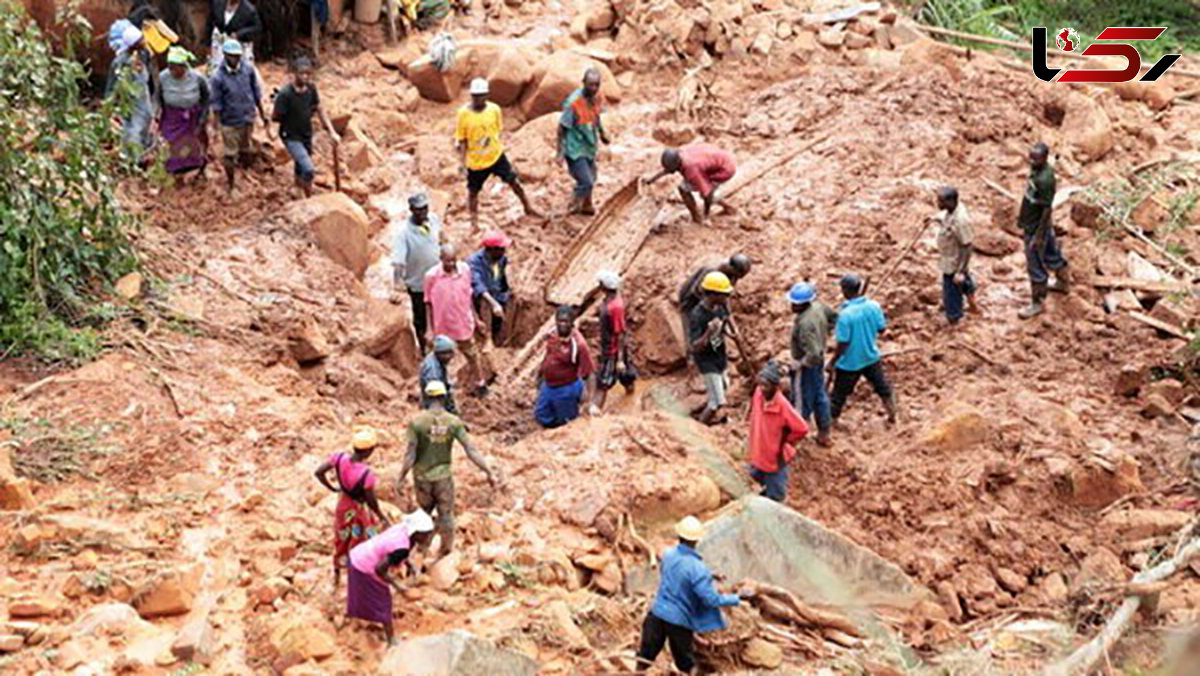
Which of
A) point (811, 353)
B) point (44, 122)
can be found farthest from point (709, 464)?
point (44, 122)

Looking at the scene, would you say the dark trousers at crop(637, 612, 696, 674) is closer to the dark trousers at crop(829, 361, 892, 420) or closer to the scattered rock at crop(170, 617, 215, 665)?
the scattered rock at crop(170, 617, 215, 665)

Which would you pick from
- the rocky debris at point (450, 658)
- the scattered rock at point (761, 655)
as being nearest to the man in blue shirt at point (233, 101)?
the rocky debris at point (450, 658)

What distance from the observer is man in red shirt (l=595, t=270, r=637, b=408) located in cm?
962

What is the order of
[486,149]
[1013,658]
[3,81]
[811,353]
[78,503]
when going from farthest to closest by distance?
1. [486,149]
2. [3,81]
3. [811,353]
4. [78,503]
5. [1013,658]

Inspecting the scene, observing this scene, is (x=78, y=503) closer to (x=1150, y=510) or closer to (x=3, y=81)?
(x=3, y=81)

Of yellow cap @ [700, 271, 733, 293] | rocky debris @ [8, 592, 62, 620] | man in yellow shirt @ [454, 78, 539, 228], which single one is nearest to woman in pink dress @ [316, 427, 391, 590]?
rocky debris @ [8, 592, 62, 620]

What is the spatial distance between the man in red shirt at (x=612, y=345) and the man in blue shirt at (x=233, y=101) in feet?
11.9

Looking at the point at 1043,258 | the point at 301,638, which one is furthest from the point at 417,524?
the point at 1043,258

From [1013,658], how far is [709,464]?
2349 millimetres

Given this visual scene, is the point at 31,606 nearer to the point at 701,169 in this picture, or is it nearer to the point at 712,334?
the point at 712,334

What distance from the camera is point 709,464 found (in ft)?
28.9

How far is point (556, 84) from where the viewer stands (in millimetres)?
14148

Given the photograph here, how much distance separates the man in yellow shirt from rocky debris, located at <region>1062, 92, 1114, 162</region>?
17.2 ft

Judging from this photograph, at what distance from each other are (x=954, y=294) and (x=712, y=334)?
2150 mm
